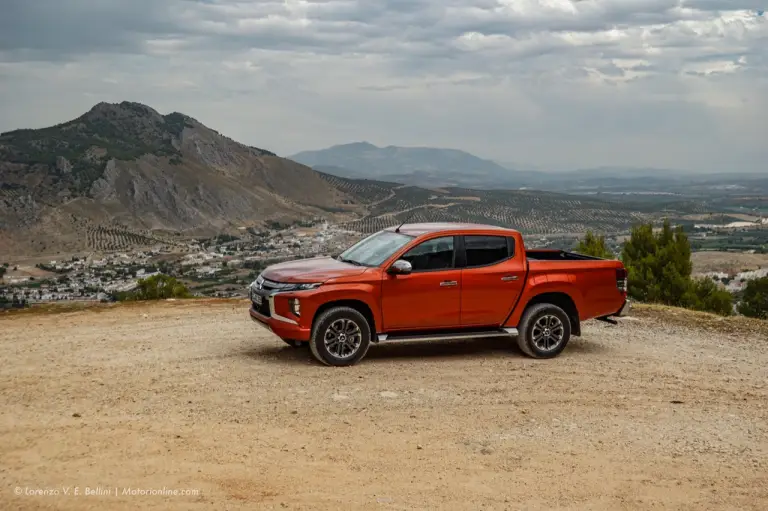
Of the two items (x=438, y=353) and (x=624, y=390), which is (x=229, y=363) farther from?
(x=624, y=390)

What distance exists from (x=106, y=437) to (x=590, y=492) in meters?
4.30

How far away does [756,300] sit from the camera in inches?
1270

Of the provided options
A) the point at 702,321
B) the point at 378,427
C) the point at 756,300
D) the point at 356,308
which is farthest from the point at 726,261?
the point at 378,427

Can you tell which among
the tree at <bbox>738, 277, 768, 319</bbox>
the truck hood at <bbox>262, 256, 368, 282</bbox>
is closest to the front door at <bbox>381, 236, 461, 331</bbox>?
the truck hood at <bbox>262, 256, 368, 282</bbox>

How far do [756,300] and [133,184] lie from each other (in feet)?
418

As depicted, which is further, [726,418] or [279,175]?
[279,175]

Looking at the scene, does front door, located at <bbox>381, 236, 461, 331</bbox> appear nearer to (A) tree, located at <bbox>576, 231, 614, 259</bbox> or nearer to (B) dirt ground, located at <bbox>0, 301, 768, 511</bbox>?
(B) dirt ground, located at <bbox>0, 301, 768, 511</bbox>

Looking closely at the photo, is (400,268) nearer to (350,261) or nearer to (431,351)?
(350,261)

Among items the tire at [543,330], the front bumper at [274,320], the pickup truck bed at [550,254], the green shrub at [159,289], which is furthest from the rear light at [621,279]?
the green shrub at [159,289]

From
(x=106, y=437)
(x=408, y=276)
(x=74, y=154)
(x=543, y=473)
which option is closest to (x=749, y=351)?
(x=408, y=276)

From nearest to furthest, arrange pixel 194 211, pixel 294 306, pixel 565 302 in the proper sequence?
pixel 294 306 < pixel 565 302 < pixel 194 211

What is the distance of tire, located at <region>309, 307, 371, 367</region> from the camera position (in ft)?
33.1

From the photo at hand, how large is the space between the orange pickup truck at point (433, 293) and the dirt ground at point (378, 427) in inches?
16.8

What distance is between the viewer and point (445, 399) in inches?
352
